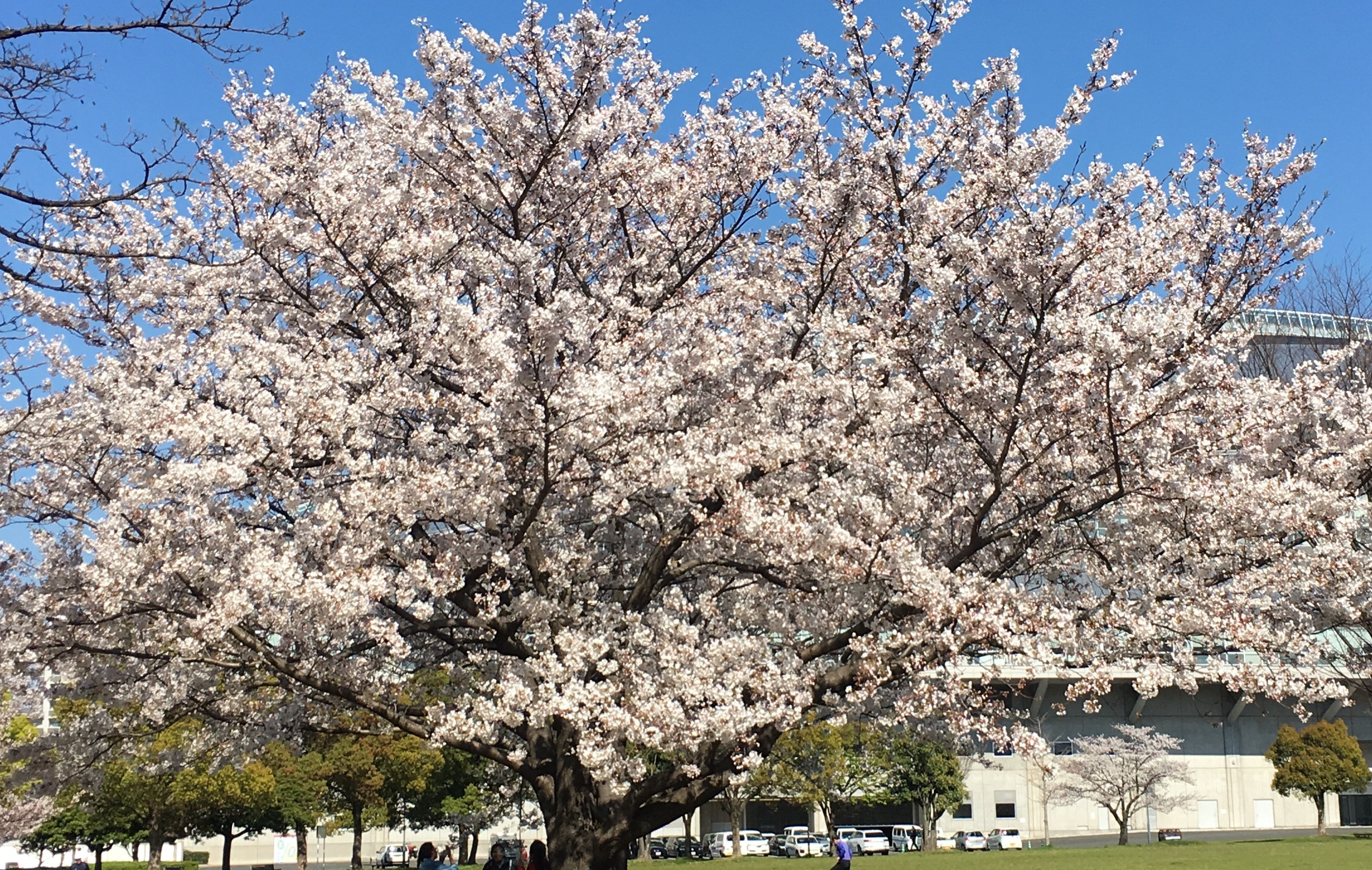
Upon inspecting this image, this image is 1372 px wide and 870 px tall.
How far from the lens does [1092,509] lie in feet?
36.5

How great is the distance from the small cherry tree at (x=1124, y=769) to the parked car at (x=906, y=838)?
23.9 ft

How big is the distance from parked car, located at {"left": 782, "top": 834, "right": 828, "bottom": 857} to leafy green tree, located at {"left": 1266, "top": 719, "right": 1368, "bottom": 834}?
71.7ft

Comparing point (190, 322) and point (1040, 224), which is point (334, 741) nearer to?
point (190, 322)

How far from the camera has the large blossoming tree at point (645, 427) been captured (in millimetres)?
10344

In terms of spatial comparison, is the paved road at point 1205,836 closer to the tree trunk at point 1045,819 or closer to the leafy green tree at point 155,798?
the tree trunk at point 1045,819

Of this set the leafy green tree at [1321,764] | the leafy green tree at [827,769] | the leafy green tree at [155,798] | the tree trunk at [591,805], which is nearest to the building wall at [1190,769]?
the leafy green tree at [1321,764]

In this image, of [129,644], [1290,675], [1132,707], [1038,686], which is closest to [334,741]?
[129,644]

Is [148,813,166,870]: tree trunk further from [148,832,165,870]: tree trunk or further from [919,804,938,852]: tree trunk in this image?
[919,804,938,852]: tree trunk

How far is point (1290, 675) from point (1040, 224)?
5.04 meters

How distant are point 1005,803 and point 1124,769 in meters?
10.8

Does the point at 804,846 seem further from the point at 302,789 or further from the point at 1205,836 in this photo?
the point at 302,789

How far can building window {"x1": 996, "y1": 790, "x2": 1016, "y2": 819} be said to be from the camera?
62438mm

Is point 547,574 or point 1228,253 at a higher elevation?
point 1228,253

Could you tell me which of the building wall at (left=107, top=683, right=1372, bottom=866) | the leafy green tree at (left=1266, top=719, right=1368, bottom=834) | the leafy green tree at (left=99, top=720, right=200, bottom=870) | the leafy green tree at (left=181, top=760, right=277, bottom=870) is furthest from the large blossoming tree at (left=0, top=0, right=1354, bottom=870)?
the building wall at (left=107, top=683, right=1372, bottom=866)
